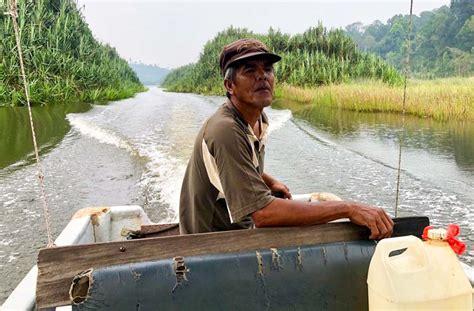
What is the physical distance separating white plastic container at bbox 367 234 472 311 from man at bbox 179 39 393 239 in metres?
0.29

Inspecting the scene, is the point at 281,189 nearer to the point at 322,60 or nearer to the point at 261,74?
the point at 261,74

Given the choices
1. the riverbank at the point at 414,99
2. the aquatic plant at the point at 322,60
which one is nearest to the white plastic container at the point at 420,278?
the riverbank at the point at 414,99

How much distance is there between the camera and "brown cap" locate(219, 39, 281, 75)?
187 centimetres

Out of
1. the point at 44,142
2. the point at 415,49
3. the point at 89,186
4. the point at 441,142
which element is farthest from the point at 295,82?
the point at 415,49

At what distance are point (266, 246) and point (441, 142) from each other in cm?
755

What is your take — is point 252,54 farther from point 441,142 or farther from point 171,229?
point 441,142

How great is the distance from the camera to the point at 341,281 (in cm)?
174

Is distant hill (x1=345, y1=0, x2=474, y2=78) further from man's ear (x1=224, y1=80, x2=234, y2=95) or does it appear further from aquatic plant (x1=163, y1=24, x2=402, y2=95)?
man's ear (x1=224, y1=80, x2=234, y2=95)

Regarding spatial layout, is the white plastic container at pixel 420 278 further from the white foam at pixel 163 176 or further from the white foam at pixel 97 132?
the white foam at pixel 97 132

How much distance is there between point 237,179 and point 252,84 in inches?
19.2

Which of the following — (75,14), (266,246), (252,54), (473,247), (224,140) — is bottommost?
(473,247)

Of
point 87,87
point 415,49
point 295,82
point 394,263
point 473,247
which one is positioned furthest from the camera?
point 415,49

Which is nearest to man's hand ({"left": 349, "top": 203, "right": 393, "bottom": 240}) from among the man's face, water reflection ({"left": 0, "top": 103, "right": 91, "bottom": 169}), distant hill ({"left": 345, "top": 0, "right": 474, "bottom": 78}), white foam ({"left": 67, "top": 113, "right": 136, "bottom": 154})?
the man's face

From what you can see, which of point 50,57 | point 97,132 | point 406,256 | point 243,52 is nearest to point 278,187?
point 243,52
